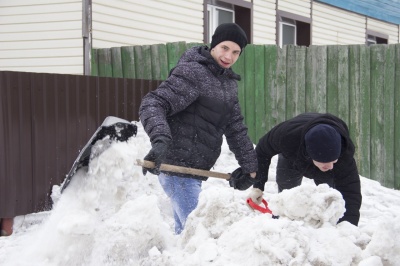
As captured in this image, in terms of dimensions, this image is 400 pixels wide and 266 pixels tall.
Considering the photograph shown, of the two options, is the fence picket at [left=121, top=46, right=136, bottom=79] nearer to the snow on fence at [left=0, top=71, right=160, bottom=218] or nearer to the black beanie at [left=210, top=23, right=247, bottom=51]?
the snow on fence at [left=0, top=71, right=160, bottom=218]

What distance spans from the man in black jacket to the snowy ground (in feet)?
0.94

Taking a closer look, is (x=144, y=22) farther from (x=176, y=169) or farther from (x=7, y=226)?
(x=176, y=169)

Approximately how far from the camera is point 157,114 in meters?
3.28

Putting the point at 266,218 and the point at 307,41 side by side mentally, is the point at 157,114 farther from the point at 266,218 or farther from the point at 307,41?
the point at 307,41

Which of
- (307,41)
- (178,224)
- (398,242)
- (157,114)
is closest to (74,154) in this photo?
(178,224)

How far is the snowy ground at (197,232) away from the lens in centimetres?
262

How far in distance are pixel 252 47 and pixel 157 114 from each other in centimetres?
474

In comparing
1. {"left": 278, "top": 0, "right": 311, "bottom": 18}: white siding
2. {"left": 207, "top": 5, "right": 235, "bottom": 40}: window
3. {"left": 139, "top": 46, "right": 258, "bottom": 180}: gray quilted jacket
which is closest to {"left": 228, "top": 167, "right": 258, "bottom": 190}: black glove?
{"left": 139, "top": 46, "right": 258, "bottom": 180}: gray quilted jacket

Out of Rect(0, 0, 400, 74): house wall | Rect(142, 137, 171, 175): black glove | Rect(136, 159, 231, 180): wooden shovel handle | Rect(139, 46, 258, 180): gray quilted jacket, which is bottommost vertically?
Rect(136, 159, 231, 180): wooden shovel handle

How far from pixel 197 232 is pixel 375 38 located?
15568mm

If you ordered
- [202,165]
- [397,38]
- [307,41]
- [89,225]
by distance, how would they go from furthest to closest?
[397,38], [307,41], [202,165], [89,225]

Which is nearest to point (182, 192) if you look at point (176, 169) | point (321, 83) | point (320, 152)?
point (176, 169)

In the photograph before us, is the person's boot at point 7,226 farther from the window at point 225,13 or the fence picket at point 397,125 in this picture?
the window at point 225,13

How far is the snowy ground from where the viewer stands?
262cm
